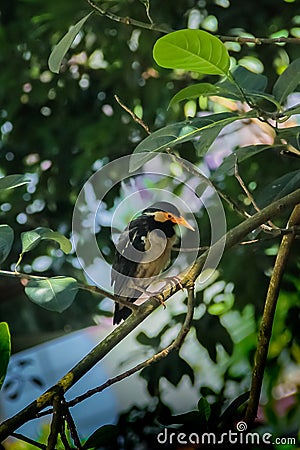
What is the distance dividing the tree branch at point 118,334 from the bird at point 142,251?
0.28 m

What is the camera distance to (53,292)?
59cm

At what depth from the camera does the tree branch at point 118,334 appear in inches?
21.1

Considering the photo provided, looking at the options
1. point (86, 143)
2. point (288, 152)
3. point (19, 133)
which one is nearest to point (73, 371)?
point (288, 152)

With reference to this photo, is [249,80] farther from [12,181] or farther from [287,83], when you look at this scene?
[12,181]

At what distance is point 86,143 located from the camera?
142cm

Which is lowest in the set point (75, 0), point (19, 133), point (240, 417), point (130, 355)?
point (130, 355)

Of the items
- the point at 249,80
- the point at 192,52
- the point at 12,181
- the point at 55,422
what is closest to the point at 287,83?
the point at 249,80

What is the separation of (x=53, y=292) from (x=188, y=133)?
0.56ft

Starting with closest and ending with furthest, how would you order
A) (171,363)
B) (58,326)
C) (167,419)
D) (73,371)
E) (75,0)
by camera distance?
(73,371) → (167,419) → (171,363) → (75,0) → (58,326)

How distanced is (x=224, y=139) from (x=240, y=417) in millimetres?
637

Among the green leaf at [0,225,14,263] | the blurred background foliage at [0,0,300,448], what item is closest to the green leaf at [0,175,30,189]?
the green leaf at [0,225,14,263]

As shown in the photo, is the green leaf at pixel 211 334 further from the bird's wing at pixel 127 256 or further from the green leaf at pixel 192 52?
the green leaf at pixel 192 52

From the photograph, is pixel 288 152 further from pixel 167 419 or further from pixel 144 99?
pixel 144 99

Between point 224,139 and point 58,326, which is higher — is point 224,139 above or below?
above
